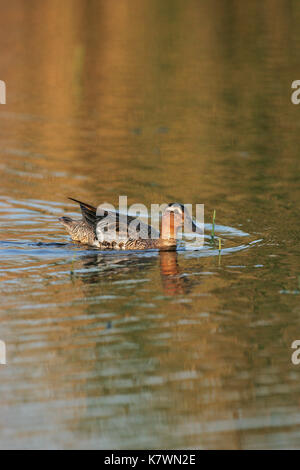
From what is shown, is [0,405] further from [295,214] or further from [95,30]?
[95,30]

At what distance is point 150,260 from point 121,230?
0.60m

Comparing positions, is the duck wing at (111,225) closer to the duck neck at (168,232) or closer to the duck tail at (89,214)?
the duck tail at (89,214)

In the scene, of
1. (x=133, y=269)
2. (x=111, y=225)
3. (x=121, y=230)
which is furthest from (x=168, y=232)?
(x=133, y=269)

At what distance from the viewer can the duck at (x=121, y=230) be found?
1059 cm

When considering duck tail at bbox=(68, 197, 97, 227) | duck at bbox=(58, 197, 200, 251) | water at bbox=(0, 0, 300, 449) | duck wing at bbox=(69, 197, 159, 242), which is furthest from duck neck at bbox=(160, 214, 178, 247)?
duck tail at bbox=(68, 197, 97, 227)

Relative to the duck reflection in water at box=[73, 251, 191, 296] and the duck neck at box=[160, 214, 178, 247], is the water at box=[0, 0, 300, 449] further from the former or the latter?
the duck neck at box=[160, 214, 178, 247]

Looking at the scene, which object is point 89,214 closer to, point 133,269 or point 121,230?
point 121,230

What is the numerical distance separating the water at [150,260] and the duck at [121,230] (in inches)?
9.6

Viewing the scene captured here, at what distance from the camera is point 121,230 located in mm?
10570

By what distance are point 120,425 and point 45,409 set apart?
0.59m

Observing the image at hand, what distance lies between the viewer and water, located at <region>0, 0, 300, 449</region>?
604 centimetres

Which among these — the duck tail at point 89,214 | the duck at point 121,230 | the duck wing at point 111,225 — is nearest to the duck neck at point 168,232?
the duck at point 121,230

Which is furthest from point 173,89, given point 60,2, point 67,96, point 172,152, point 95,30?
point 60,2

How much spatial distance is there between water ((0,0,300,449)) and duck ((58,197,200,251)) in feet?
0.80
